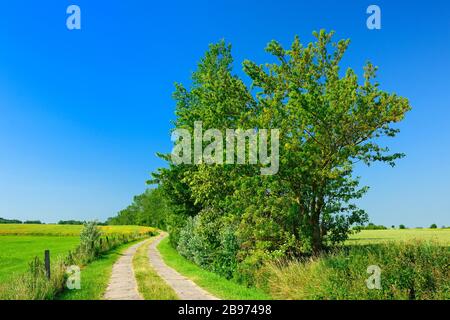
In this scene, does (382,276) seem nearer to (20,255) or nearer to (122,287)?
(122,287)

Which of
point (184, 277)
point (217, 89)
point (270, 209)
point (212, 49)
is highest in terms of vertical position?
point (212, 49)

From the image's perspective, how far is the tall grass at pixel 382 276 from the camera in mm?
11742

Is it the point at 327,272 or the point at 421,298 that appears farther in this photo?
the point at 327,272

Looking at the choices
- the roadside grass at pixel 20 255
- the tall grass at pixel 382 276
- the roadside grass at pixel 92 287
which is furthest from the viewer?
the roadside grass at pixel 20 255

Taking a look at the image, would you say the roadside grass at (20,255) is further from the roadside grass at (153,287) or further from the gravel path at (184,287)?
the gravel path at (184,287)

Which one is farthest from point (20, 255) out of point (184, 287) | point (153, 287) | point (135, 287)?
point (184, 287)

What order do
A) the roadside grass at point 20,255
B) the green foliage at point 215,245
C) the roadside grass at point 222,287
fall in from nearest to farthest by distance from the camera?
the roadside grass at point 222,287 → the green foliage at point 215,245 → the roadside grass at point 20,255

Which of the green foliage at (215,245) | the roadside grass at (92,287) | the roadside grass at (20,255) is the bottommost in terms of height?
the roadside grass at (20,255)

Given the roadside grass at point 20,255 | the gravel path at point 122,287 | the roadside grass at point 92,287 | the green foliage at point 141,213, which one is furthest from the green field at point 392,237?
the green foliage at point 141,213

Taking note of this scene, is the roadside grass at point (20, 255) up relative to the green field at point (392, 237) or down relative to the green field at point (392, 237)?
down
